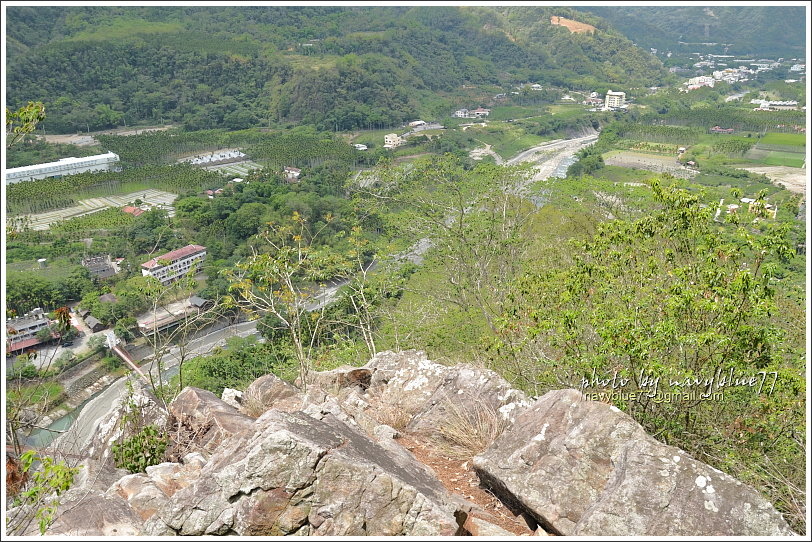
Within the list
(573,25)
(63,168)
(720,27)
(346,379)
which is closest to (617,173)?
(346,379)

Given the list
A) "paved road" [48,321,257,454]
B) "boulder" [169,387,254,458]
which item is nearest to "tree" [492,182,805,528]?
"boulder" [169,387,254,458]

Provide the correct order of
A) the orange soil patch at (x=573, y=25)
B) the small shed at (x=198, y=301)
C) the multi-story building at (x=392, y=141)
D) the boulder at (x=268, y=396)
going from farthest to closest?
the orange soil patch at (x=573, y=25), the multi-story building at (x=392, y=141), the small shed at (x=198, y=301), the boulder at (x=268, y=396)

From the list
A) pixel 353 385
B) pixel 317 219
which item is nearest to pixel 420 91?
pixel 317 219

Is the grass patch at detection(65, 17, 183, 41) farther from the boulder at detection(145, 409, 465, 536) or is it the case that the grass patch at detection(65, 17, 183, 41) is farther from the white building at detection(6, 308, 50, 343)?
the boulder at detection(145, 409, 465, 536)

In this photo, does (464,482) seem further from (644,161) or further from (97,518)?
(644,161)

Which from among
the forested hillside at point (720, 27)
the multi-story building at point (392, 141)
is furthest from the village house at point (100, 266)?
the forested hillside at point (720, 27)

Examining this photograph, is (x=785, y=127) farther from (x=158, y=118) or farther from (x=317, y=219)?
(x=158, y=118)

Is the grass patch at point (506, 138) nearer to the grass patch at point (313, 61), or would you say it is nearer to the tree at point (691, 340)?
the grass patch at point (313, 61)
